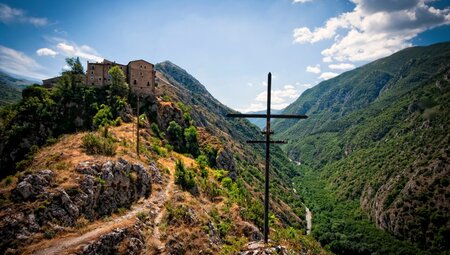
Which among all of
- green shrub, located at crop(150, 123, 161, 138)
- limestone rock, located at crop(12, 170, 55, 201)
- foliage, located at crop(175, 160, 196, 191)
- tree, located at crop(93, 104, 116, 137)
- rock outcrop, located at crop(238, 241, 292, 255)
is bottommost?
foliage, located at crop(175, 160, 196, 191)

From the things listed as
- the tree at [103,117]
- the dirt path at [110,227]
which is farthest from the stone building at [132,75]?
the dirt path at [110,227]

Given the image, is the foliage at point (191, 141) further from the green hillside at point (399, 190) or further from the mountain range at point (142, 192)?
the green hillside at point (399, 190)

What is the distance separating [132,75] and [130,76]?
1.89 ft

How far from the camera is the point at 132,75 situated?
6925cm

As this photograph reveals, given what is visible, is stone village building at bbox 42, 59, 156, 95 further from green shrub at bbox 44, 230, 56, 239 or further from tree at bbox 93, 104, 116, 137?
green shrub at bbox 44, 230, 56, 239

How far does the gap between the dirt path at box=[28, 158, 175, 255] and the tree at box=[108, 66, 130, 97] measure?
32.5m

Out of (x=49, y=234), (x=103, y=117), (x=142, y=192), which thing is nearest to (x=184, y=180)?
(x=142, y=192)

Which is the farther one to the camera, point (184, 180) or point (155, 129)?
point (155, 129)

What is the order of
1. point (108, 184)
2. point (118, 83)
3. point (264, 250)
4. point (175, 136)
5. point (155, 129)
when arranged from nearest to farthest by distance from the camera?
point (264, 250)
point (108, 184)
point (155, 129)
point (118, 83)
point (175, 136)

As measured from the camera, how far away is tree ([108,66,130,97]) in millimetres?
64656

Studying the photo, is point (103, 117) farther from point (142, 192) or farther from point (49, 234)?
point (49, 234)

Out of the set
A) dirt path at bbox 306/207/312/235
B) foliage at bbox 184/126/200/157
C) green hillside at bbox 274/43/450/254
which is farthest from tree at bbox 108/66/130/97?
green hillside at bbox 274/43/450/254

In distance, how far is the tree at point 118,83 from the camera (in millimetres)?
64656

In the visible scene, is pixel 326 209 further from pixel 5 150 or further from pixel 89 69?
pixel 5 150
